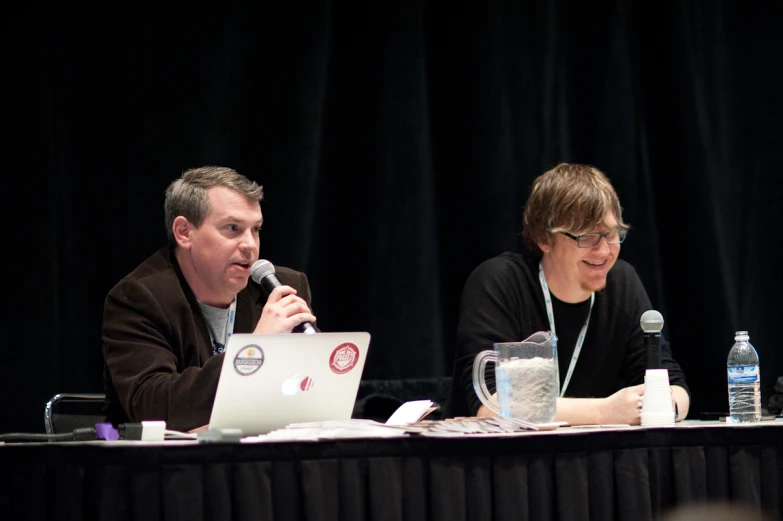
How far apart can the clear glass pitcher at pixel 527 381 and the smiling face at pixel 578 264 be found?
750 mm

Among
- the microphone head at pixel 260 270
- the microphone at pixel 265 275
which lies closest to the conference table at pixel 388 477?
the microphone at pixel 265 275

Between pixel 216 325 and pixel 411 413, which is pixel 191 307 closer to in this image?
pixel 216 325

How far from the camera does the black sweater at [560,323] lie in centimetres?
259

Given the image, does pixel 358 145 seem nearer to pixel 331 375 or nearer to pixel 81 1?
pixel 81 1

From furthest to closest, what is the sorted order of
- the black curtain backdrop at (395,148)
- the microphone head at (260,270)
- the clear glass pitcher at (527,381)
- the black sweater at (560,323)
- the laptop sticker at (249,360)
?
the black curtain backdrop at (395,148), the black sweater at (560,323), the microphone head at (260,270), the clear glass pitcher at (527,381), the laptop sticker at (249,360)

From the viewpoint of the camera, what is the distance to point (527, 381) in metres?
1.85

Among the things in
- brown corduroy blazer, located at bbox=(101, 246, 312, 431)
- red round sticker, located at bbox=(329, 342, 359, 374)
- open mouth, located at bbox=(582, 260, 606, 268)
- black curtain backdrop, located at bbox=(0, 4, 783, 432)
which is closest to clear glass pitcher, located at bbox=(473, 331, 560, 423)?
red round sticker, located at bbox=(329, 342, 359, 374)

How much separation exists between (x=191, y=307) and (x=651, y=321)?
1106 millimetres

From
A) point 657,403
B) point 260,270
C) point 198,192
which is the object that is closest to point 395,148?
point 198,192

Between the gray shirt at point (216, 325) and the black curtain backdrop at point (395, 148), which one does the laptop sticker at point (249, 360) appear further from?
the black curtain backdrop at point (395, 148)

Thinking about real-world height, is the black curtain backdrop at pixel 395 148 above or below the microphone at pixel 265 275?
above

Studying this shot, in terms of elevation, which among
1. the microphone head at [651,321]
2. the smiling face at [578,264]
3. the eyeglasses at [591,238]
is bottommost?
the microphone head at [651,321]

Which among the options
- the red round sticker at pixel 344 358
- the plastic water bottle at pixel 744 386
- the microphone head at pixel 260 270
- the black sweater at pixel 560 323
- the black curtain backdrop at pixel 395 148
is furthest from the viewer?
the black curtain backdrop at pixel 395 148

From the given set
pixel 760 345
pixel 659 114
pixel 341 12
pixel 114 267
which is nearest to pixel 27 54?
pixel 114 267
